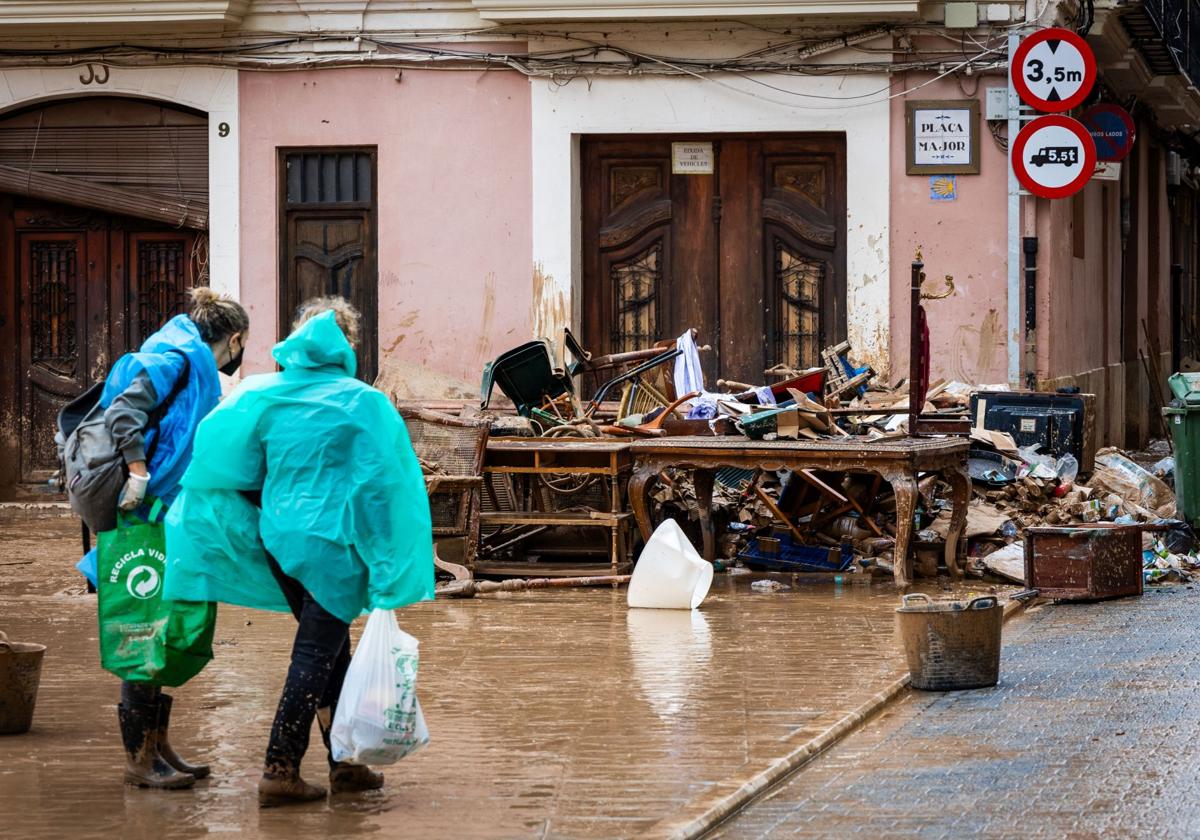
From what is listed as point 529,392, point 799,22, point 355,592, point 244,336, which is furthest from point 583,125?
point 355,592

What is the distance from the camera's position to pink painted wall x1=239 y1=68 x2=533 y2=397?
51.2 feet

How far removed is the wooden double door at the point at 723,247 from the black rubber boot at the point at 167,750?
31.9 ft

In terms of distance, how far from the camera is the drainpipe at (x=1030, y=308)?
14961 millimetres

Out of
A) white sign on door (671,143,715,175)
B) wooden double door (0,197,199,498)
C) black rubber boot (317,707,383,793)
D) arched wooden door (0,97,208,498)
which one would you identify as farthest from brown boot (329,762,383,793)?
wooden double door (0,197,199,498)

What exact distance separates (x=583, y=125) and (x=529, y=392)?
3.23 meters

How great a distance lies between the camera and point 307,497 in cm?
590

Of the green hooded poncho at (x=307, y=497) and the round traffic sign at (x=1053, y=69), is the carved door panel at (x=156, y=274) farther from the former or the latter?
the green hooded poncho at (x=307, y=497)

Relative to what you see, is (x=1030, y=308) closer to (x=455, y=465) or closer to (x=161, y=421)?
(x=455, y=465)

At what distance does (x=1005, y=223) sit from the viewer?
15008 millimetres

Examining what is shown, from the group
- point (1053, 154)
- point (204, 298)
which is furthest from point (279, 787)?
point (1053, 154)

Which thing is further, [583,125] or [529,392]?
[583,125]

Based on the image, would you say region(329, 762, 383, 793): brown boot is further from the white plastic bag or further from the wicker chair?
the wicker chair

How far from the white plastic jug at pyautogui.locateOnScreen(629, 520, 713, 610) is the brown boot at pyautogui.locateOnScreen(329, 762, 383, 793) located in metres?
4.42

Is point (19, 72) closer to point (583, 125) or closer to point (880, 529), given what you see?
point (583, 125)
